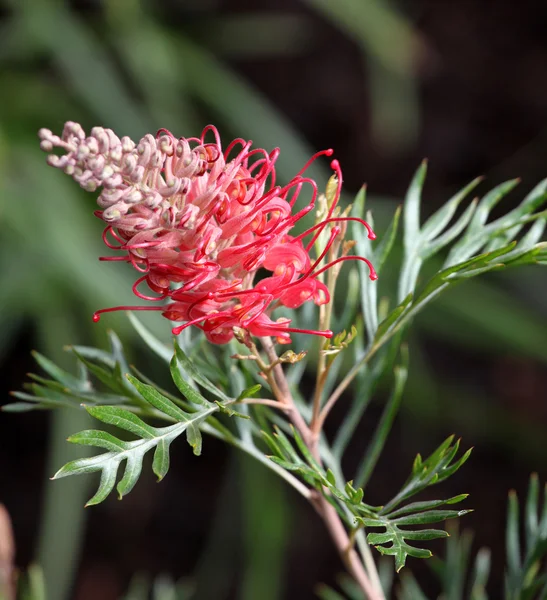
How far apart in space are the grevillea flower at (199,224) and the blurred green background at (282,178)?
889mm

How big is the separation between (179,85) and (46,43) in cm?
26

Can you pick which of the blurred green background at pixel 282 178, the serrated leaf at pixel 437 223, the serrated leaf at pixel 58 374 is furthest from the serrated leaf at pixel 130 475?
the blurred green background at pixel 282 178

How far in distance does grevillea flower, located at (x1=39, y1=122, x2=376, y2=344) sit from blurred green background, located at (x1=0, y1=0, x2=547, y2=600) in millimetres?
889

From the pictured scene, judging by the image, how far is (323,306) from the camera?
1.28 feet

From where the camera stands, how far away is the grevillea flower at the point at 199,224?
33cm

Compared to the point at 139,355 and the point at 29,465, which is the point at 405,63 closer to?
the point at 139,355

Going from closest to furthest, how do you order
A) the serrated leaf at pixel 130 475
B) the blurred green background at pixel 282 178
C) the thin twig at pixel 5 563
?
1. the serrated leaf at pixel 130 475
2. the thin twig at pixel 5 563
3. the blurred green background at pixel 282 178

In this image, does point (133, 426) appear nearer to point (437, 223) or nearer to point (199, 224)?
point (199, 224)

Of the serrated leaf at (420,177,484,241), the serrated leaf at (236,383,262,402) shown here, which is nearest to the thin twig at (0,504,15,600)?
the serrated leaf at (236,383,262,402)

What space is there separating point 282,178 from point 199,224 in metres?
1.00

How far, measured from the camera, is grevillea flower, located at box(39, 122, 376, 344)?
0.33 metres

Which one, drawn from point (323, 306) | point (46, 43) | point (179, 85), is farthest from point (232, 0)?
point (323, 306)

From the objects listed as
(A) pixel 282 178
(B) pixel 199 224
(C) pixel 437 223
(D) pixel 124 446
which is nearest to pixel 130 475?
(D) pixel 124 446

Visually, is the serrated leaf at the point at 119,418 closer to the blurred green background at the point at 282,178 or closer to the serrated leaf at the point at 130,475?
the serrated leaf at the point at 130,475
